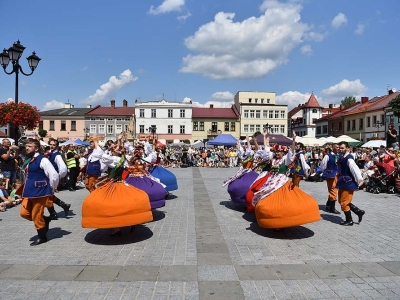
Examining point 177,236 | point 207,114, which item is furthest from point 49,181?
point 207,114

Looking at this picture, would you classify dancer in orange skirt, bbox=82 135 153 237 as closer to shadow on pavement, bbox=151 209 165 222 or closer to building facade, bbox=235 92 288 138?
shadow on pavement, bbox=151 209 165 222

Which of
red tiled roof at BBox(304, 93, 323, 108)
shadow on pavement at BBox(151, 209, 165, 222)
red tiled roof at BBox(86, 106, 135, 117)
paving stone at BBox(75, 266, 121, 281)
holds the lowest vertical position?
shadow on pavement at BBox(151, 209, 165, 222)

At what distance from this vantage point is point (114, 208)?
19.0ft

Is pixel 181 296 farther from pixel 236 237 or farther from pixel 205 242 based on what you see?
pixel 236 237

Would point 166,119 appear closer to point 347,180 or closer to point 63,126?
point 63,126

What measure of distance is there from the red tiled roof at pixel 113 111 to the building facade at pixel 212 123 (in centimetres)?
1165

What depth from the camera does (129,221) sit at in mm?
5859

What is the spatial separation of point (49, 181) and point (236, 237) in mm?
3628

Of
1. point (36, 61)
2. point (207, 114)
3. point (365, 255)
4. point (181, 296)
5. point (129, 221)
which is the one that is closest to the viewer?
point (181, 296)

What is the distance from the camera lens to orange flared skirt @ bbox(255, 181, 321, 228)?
6164 millimetres

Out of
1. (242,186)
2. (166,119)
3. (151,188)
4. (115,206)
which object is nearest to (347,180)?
(242,186)

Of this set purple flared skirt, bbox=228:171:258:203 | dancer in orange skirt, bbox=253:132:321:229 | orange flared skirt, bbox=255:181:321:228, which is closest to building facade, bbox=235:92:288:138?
purple flared skirt, bbox=228:171:258:203

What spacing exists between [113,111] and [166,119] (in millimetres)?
9552

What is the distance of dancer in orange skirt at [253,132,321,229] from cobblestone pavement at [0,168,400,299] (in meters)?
0.39
